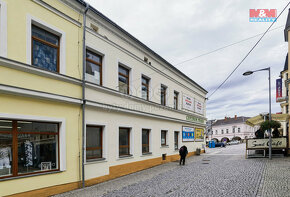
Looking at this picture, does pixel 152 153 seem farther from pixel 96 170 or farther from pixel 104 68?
pixel 104 68

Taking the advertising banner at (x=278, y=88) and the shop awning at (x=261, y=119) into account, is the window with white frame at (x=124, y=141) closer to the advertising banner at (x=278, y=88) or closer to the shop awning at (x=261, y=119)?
the shop awning at (x=261, y=119)

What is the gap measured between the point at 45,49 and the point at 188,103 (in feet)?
49.2

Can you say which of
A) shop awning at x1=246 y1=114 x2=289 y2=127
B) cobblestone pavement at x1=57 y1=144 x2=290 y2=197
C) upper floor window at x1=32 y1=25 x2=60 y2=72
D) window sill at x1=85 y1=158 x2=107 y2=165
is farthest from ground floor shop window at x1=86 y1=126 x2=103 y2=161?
shop awning at x1=246 y1=114 x2=289 y2=127


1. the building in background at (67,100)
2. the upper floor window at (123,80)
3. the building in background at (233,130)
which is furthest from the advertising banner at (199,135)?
the building in background at (233,130)

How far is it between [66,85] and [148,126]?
22.3ft

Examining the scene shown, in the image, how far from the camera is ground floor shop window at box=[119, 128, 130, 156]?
11.3 meters

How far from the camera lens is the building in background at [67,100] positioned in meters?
6.55

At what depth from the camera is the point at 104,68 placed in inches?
405

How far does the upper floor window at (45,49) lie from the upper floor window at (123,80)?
4.03 m

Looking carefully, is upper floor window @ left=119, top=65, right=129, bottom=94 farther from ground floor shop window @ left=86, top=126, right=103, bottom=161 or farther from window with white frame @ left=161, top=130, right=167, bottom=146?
window with white frame @ left=161, top=130, right=167, bottom=146

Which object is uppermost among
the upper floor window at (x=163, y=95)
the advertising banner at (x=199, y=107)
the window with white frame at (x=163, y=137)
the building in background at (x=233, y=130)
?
the upper floor window at (x=163, y=95)

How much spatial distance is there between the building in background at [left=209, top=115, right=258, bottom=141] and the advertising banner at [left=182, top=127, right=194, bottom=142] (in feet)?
169

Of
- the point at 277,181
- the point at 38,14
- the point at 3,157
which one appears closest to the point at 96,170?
the point at 3,157

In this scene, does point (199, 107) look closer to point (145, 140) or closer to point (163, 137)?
point (163, 137)
